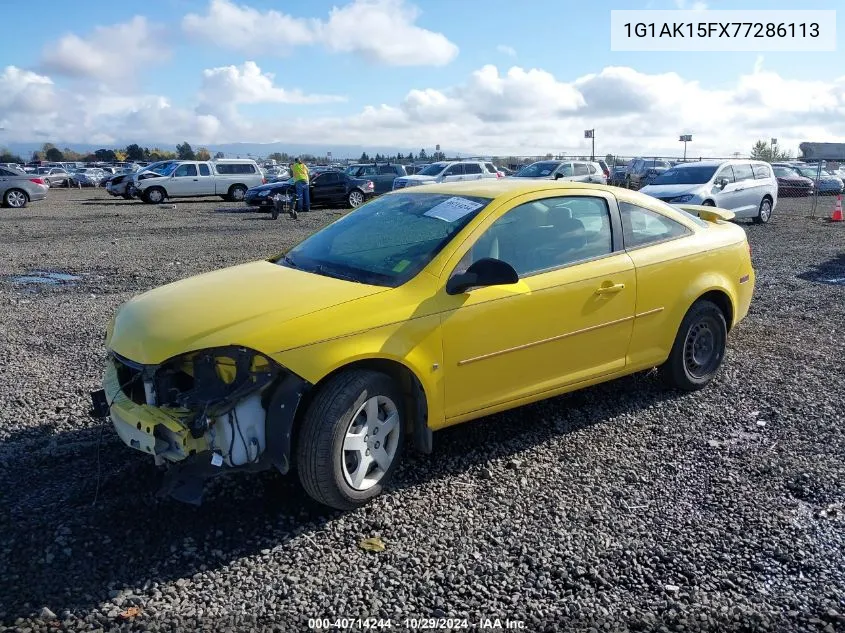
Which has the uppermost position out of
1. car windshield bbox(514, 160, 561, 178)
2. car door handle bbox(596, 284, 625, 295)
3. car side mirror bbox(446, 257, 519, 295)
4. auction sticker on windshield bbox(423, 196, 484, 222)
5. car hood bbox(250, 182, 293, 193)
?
car windshield bbox(514, 160, 561, 178)

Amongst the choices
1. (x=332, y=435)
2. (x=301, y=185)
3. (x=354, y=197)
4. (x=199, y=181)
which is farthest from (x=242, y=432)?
(x=199, y=181)

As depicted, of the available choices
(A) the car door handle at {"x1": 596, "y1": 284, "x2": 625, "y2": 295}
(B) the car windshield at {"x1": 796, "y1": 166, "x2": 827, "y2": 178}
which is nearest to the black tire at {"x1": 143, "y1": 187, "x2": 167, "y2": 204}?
(A) the car door handle at {"x1": 596, "y1": 284, "x2": 625, "y2": 295}

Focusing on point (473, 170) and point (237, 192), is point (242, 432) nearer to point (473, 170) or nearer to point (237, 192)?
point (473, 170)

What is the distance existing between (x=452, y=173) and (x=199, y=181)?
1005 cm

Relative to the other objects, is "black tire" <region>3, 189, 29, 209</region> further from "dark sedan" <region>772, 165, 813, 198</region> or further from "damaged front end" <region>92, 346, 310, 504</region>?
"dark sedan" <region>772, 165, 813, 198</region>

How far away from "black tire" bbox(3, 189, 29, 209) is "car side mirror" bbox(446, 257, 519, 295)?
2539 cm

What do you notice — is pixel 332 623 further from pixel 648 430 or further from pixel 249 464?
pixel 648 430

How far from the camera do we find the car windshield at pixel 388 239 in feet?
13.3

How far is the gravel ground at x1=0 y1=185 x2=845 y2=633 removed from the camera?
294cm

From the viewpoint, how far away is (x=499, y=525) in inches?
140

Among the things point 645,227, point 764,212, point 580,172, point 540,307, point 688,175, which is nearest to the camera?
Result: point 540,307

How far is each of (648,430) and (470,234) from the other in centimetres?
180

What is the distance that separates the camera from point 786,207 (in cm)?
2542

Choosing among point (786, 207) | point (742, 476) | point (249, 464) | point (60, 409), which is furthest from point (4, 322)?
point (786, 207)
